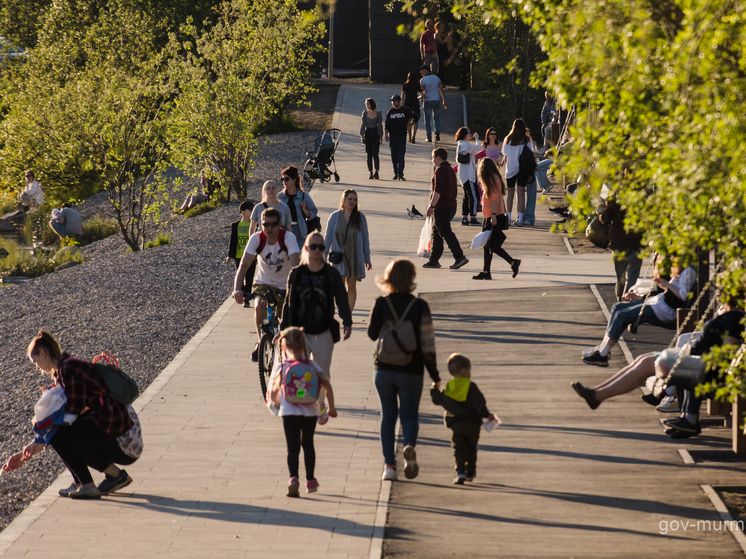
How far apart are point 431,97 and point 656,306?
54.6ft

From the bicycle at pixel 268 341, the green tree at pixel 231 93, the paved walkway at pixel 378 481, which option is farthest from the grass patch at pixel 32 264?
the bicycle at pixel 268 341

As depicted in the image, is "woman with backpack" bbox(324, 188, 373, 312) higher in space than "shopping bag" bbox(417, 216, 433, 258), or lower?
higher

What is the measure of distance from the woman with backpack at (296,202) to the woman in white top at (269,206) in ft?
0.72

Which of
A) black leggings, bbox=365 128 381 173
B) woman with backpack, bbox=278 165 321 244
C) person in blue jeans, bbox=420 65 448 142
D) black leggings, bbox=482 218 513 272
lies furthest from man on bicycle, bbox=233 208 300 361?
person in blue jeans, bbox=420 65 448 142

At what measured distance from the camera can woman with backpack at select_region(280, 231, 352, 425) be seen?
744 cm

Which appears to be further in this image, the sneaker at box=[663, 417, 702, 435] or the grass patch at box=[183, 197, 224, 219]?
the grass patch at box=[183, 197, 224, 219]

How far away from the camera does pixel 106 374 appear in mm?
6684

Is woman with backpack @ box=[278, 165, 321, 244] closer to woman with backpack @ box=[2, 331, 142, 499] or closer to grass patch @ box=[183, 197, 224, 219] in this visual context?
woman with backpack @ box=[2, 331, 142, 499]

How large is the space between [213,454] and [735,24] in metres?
5.17

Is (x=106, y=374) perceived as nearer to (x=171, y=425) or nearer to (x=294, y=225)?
(x=171, y=425)

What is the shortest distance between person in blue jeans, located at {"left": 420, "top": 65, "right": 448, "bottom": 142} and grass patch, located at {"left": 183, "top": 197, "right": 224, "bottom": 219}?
21.3 feet

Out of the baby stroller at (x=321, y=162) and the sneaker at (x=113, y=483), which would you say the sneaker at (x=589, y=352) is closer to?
the sneaker at (x=113, y=483)

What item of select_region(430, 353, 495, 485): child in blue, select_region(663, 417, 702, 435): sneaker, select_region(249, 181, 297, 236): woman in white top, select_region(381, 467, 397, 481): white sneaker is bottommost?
select_region(381, 467, 397, 481): white sneaker

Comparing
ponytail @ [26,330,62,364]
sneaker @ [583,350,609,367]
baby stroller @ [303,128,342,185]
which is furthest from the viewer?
baby stroller @ [303,128,342,185]
